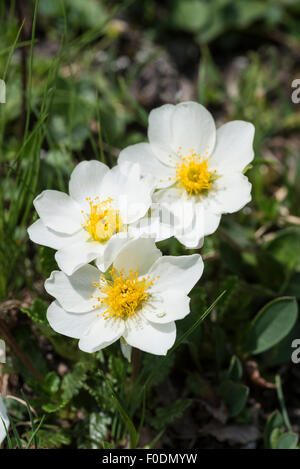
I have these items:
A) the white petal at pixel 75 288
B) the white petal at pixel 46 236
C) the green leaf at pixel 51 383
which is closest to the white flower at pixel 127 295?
the white petal at pixel 75 288

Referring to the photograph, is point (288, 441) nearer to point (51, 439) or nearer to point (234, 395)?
point (234, 395)

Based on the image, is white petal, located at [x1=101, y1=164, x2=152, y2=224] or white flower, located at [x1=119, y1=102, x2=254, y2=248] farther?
white flower, located at [x1=119, y1=102, x2=254, y2=248]

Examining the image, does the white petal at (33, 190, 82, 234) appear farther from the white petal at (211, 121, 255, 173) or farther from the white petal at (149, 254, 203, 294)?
the white petal at (211, 121, 255, 173)

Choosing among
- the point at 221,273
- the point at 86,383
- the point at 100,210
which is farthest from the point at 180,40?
the point at 86,383

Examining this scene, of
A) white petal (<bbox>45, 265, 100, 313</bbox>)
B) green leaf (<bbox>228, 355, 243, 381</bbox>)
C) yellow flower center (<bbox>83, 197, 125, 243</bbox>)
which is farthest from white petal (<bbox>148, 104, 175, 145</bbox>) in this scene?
green leaf (<bbox>228, 355, 243, 381</bbox>)

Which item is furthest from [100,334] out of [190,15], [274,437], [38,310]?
[190,15]

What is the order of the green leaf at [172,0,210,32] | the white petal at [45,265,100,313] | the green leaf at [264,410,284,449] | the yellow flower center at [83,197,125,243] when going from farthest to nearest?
the green leaf at [172,0,210,32], the green leaf at [264,410,284,449], the yellow flower center at [83,197,125,243], the white petal at [45,265,100,313]

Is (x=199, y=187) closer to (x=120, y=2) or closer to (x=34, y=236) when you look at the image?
(x=34, y=236)
